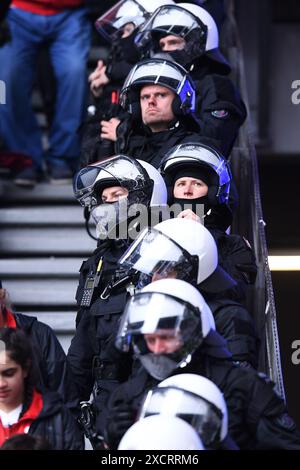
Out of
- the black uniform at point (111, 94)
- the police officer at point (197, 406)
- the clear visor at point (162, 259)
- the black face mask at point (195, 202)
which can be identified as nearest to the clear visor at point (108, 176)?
the black face mask at point (195, 202)

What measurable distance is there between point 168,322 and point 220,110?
2.98 metres

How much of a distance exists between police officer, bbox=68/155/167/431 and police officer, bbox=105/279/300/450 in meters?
0.86

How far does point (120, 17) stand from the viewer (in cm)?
1048

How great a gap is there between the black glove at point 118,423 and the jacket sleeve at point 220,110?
294 centimetres

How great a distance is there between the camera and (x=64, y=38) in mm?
11109

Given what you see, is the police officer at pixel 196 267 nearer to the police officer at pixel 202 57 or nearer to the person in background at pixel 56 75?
the police officer at pixel 202 57

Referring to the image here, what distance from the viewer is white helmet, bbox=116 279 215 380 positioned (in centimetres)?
665

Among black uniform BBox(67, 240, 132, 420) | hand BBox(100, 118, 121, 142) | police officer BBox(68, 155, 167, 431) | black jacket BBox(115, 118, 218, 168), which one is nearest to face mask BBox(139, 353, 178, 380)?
black uniform BBox(67, 240, 132, 420)

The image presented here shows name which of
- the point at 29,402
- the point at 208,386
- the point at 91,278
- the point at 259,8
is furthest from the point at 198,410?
the point at 259,8

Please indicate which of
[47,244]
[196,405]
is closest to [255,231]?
[47,244]

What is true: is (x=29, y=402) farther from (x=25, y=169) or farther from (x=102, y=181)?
(x=25, y=169)

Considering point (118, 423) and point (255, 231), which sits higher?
point (255, 231)

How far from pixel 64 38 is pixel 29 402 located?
15.2ft

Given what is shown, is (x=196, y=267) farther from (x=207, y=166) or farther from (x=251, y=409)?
(x=207, y=166)
